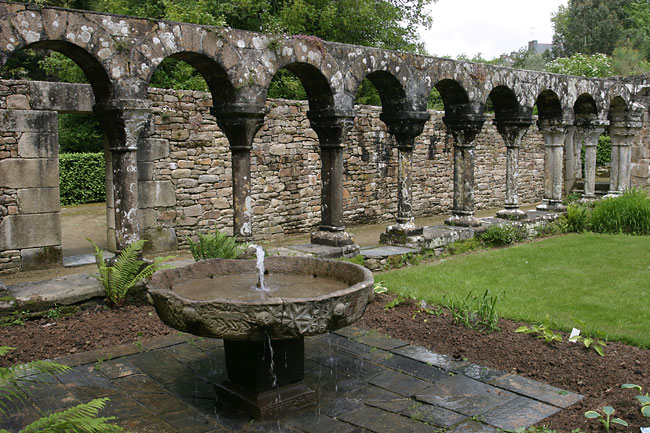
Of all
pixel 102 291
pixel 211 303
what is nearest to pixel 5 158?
pixel 102 291

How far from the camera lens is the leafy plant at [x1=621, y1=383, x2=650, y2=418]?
3.67 meters

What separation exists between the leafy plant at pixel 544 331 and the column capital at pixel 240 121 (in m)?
3.72

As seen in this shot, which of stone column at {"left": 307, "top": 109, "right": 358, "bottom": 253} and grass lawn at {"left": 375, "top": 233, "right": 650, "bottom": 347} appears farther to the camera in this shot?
stone column at {"left": 307, "top": 109, "right": 358, "bottom": 253}

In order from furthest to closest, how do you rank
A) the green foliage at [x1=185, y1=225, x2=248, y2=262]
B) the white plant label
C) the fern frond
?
the green foliage at [x1=185, y1=225, x2=248, y2=262], the white plant label, the fern frond

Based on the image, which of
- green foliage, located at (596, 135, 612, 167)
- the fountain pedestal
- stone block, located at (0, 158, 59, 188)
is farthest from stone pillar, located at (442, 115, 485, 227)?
green foliage, located at (596, 135, 612, 167)

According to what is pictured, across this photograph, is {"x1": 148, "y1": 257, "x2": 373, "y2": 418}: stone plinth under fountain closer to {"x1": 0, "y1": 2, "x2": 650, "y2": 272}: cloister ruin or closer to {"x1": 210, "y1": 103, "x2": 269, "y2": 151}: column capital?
{"x1": 0, "y1": 2, "x2": 650, "y2": 272}: cloister ruin

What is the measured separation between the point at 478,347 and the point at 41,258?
644 centimetres

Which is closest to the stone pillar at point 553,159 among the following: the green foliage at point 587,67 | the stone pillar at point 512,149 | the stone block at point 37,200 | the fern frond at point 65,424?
the stone pillar at point 512,149

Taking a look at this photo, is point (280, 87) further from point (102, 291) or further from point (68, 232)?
point (102, 291)

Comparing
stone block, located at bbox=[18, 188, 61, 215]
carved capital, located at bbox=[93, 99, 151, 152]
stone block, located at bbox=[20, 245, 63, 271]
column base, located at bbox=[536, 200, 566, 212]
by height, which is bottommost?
stone block, located at bbox=[20, 245, 63, 271]

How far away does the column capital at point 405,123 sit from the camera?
884cm

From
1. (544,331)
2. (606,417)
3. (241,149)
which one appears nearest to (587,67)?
(241,149)

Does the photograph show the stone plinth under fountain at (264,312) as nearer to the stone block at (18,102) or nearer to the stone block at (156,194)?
the stone block at (156,194)

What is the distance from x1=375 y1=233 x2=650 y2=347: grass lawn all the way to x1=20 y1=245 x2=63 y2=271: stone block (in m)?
4.66
